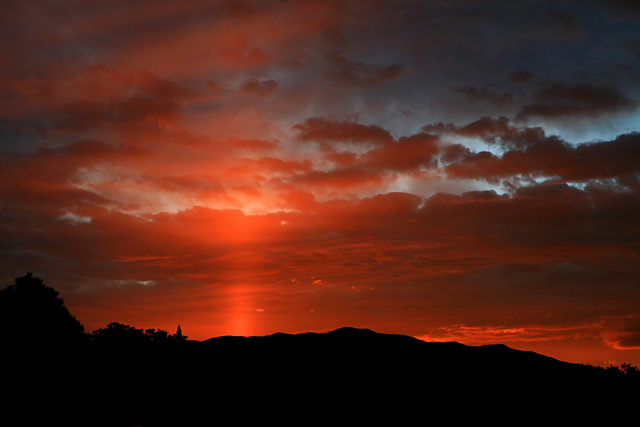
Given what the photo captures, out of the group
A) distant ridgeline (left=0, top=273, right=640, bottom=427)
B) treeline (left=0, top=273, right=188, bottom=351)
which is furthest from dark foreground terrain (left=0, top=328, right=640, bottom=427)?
treeline (left=0, top=273, right=188, bottom=351)

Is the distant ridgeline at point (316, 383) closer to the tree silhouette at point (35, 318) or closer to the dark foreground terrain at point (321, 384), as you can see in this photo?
the dark foreground terrain at point (321, 384)

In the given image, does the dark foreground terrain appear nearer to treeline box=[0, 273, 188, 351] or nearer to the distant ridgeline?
the distant ridgeline

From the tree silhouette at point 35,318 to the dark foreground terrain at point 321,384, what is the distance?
5362mm

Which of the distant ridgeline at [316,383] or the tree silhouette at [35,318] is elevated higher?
the tree silhouette at [35,318]

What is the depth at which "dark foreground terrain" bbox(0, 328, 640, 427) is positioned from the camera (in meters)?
48.7

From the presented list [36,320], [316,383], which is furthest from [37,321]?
[316,383]

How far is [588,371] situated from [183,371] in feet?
147

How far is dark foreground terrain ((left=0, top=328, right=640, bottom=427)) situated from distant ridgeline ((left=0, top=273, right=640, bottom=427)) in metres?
0.12

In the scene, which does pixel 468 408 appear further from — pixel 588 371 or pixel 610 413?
pixel 588 371

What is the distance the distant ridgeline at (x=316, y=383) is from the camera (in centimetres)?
4878

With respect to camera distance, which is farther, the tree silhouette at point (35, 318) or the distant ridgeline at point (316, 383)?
the tree silhouette at point (35, 318)

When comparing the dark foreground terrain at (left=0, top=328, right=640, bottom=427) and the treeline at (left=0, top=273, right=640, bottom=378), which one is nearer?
the dark foreground terrain at (left=0, top=328, right=640, bottom=427)

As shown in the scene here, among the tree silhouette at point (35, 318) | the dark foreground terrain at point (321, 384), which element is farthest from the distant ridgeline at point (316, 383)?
the tree silhouette at point (35, 318)

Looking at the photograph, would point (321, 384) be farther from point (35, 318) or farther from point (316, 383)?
point (35, 318)
